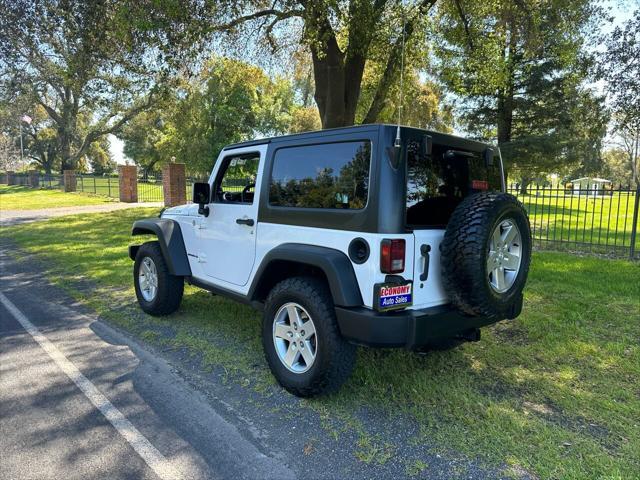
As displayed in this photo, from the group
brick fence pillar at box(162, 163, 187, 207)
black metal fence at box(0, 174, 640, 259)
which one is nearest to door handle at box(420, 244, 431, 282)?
black metal fence at box(0, 174, 640, 259)

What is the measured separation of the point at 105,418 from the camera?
3.20 metres

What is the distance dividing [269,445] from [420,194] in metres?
2.01

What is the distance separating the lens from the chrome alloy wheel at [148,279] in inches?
214

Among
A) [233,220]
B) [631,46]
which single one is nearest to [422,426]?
[233,220]

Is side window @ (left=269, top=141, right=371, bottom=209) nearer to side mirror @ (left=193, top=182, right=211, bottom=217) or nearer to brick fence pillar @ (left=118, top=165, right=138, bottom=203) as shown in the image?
side mirror @ (left=193, top=182, right=211, bottom=217)

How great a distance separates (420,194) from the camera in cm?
334

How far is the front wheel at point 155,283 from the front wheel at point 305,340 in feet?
6.42

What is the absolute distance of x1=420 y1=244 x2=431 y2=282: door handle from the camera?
325cm

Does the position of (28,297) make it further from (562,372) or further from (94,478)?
(562,372)

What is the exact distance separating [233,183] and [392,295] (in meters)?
2.47

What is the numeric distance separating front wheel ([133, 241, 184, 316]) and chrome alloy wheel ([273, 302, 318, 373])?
6.81ft

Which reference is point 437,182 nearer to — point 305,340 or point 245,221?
point 305,340

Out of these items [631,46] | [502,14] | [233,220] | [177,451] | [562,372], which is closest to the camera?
[177,451]

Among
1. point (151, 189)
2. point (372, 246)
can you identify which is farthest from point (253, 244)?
point (151, 189)
